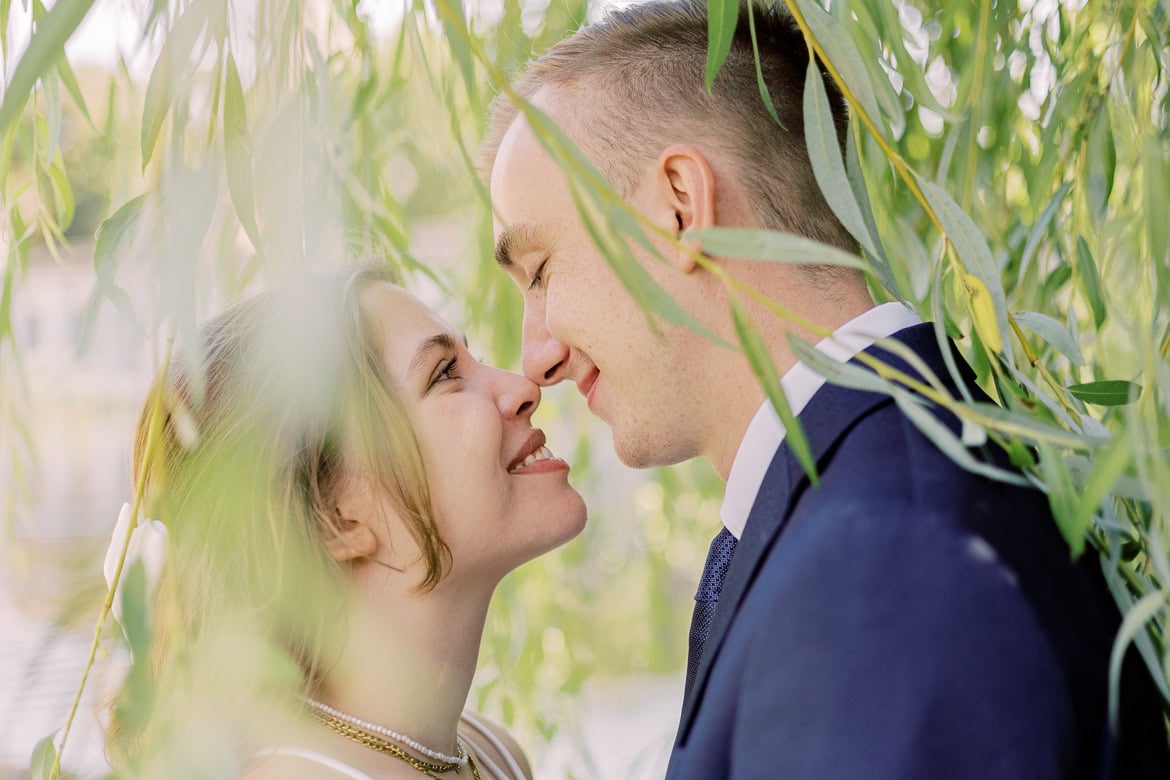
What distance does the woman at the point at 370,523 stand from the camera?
1312mm

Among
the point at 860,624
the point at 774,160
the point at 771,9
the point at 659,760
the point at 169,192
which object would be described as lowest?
the point at 659,760

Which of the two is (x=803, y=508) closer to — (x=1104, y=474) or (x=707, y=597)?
(x=1104, y=474)

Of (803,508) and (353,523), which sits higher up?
(803,508)

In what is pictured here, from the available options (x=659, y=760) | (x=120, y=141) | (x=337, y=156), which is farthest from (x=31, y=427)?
(x=659, y=760)

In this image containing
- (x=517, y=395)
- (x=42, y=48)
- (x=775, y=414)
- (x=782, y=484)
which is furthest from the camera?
(x=517, y=395)

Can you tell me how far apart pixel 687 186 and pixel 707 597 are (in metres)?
0.52

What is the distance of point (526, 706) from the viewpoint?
2256 mm

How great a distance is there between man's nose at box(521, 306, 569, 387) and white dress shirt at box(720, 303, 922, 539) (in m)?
0.31

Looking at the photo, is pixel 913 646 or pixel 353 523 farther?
pixel 353 523

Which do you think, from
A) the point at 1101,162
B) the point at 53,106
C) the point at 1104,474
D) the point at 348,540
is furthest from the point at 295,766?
the point at 1101,162

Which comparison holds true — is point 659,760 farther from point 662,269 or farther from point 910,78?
point 910,78

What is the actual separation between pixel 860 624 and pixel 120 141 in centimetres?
93

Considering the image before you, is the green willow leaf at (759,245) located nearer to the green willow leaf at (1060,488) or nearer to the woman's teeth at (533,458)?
the green willow leaf at (1060,488)

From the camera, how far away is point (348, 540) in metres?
1.38
